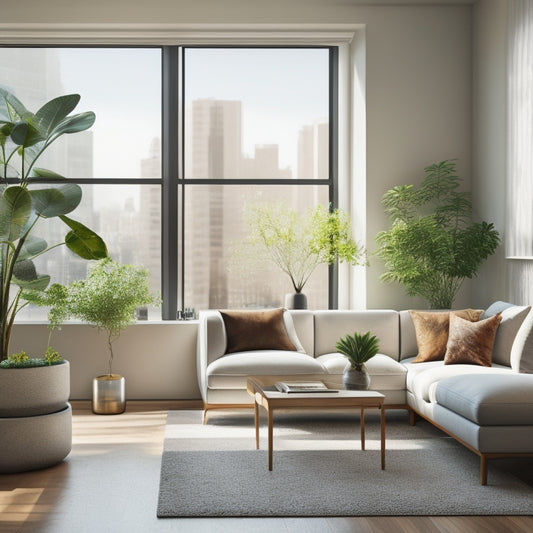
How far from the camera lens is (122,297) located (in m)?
5.88

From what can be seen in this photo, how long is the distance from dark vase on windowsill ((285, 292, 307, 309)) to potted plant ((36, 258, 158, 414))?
1.23 meters

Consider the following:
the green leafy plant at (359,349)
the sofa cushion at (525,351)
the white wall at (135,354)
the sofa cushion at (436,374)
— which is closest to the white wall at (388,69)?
the white wall at (135,354)

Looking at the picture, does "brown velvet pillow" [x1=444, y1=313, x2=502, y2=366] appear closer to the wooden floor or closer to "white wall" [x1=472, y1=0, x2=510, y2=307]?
"white wall" [x1=472, y1=0, x2=510, y2=307]

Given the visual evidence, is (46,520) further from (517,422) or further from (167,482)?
(517,422)

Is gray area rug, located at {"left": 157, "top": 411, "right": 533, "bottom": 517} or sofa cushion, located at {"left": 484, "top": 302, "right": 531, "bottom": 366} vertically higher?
sofa cushion, located at {"left": 484, "top": 302, "right": 531, "bottom": 366}

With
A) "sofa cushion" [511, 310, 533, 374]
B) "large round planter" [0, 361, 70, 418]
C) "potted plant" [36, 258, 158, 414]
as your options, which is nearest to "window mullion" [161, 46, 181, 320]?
"potted plant" [36, 258, 158, 414]

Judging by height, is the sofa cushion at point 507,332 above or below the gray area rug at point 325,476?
above

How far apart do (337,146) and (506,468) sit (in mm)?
3675

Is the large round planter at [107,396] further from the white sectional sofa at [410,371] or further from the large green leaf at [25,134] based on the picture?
the large green leaf at [25,134]

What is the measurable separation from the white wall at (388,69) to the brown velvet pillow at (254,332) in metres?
0.69

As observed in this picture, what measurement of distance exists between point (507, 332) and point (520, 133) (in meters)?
1.64

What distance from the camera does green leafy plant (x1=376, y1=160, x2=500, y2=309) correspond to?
20.2 ft

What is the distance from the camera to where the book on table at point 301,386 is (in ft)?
14.1

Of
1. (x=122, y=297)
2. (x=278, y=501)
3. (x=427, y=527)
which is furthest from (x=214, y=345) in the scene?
(x=427, y=527)
